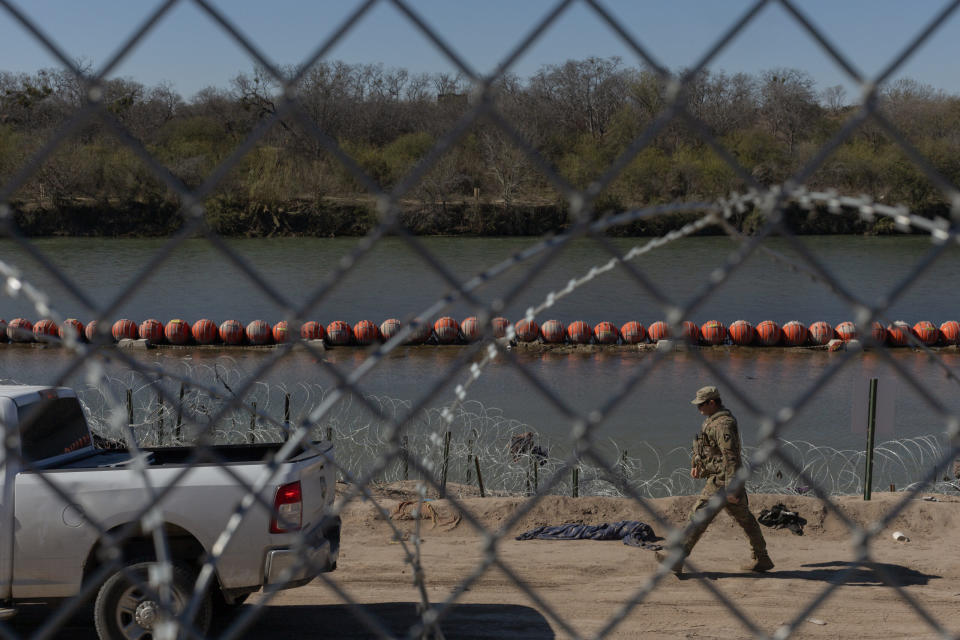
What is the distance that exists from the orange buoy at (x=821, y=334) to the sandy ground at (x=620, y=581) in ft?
47.8

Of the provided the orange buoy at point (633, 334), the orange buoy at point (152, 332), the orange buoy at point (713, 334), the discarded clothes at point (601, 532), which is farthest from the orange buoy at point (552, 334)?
the discarded clothes at point (601, 532)

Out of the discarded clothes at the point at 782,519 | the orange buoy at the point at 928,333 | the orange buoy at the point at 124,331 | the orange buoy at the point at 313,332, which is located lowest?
the orange buoy at the point at 124,331

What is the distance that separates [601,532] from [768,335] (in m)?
16.6

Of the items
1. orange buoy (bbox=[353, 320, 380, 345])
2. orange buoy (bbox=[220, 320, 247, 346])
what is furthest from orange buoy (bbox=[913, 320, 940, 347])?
orange buoy (bbox=[220, 320, 247, 346])

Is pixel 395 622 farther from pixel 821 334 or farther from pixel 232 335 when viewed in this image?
pixel 821 334

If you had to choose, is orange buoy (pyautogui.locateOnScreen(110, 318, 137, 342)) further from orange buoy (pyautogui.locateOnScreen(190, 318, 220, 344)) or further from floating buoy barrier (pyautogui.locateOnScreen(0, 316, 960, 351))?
orange buoy (pyautogui.locateOnScreen(190, 318, 220, 344))

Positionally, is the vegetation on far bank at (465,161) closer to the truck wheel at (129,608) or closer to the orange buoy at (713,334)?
the orange buoy at (713,334)

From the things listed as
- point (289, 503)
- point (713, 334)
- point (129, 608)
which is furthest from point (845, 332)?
point (129, 608)

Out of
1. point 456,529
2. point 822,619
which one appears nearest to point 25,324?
point 456,529

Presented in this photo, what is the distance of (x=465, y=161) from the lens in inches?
2253

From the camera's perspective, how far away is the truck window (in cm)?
693

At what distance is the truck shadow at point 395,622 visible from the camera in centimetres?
725

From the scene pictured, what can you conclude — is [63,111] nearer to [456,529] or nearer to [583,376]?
[583,376]

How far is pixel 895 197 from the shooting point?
5069cm
